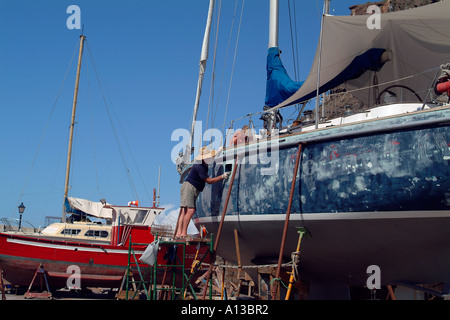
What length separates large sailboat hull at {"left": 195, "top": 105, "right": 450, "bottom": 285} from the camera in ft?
23.6

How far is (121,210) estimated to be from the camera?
20656 millimetres

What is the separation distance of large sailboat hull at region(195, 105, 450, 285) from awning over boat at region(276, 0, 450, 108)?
6.13 ft

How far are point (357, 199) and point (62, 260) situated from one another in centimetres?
1083

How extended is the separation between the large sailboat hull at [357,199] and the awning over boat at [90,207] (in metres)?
16.8

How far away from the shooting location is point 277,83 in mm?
11578

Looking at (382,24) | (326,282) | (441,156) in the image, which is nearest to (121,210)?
(326,282)

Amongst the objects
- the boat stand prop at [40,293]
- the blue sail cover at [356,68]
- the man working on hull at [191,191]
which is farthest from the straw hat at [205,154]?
the boat stand prop at [40,293]

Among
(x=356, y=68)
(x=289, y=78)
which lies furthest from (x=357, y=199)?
(x=289, y=78)

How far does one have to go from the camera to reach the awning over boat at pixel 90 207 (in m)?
25.1

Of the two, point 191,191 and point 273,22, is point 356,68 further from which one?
point 191,191

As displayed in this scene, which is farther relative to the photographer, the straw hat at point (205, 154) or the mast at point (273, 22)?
the mast at point (273, 22)

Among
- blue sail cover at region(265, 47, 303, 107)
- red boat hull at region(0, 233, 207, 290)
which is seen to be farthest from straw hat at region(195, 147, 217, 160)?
red boat hull at region(0, 233, 207, 290)

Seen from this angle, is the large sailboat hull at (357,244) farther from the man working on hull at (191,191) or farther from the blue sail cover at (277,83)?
the blue sail cover at (277,83)
